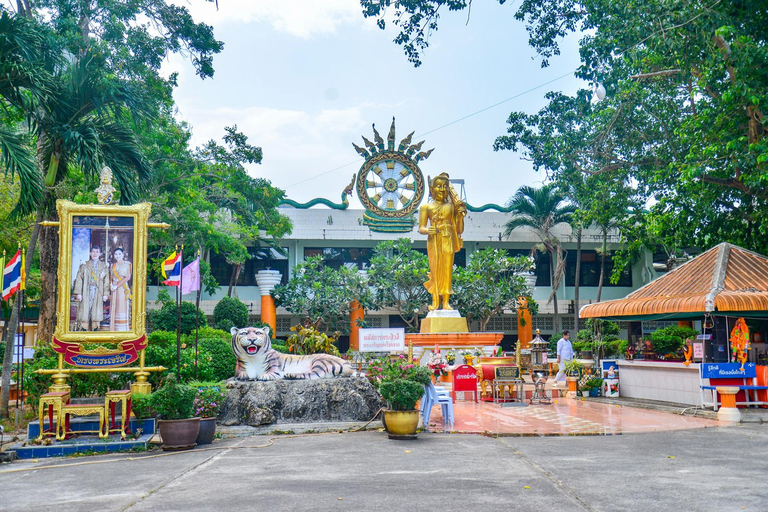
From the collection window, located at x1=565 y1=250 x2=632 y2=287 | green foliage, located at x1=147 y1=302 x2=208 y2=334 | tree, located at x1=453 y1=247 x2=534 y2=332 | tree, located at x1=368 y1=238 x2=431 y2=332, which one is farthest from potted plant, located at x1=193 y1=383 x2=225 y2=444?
window, located at x1=565 y1=250 x2=632 y2=287

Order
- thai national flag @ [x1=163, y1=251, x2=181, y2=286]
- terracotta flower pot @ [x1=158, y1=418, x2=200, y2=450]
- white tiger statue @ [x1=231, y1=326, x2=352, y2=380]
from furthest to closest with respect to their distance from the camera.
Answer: thai national flag @ [x1=163, y1=251, x2=181, y2=286] → white tiger statue @ [x1=231, y1=326, x2=352, y2=380] → terracotta flower pot @ [x1=158, y1=418, x2=200, y2=450]

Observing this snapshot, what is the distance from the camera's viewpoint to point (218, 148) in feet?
79.4

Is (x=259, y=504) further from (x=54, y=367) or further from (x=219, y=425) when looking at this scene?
(x=54, y=367)

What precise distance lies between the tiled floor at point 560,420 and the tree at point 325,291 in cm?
1177

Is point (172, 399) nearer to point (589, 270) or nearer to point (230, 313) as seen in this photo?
point (230, 313)

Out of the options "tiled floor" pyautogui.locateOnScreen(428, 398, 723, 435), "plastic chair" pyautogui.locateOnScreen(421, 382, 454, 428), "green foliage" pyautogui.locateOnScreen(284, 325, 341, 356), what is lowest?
"tiled floor" pyautogui.locateOnScreen(428, 398, 723, 435)

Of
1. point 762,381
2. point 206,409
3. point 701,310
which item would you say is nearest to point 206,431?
point 206,409

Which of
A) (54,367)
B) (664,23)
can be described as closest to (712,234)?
(664,23)

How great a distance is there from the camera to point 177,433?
9.43 m

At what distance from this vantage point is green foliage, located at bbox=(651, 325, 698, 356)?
21781 millimetres

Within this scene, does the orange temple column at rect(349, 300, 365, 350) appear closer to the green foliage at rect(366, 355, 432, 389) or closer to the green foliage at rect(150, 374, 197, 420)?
the green foliage at rect(366, 355, 432, 389)

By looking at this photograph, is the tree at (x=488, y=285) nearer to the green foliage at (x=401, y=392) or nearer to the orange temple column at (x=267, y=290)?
the orange temple column at (x=267, y=290)

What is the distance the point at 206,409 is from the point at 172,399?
0.70 m

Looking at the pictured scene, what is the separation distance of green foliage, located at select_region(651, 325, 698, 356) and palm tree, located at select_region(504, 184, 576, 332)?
803cm
